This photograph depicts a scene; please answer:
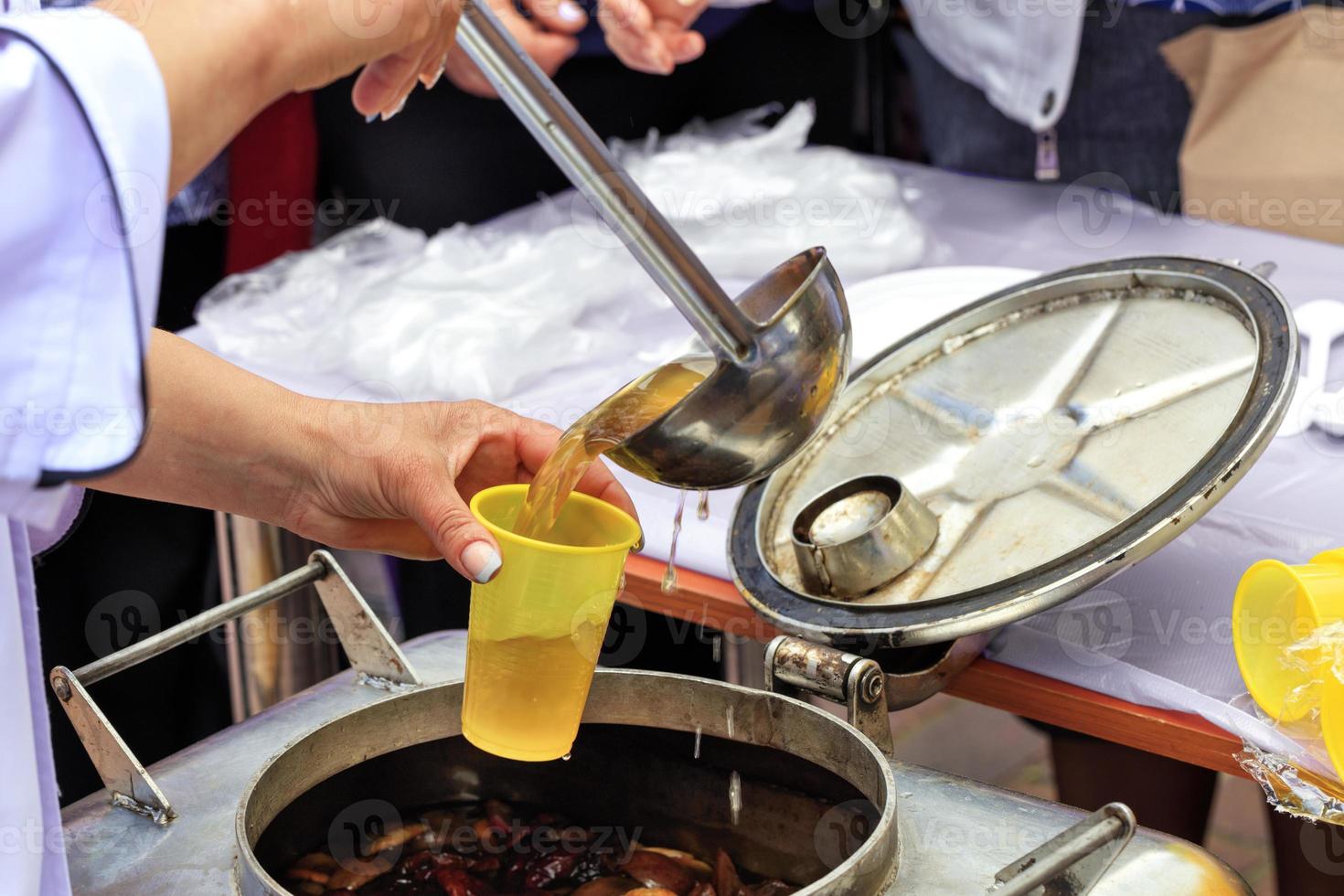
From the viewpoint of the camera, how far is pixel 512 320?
Answer: 5.73ft

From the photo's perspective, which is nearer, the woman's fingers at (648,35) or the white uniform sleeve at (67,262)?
the white uniform sleeve at (67,262)

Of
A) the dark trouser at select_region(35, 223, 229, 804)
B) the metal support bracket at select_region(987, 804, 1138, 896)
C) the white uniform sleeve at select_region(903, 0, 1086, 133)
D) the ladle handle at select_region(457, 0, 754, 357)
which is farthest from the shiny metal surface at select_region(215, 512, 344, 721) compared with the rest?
the white uniform sleeve at select_region(903, 0, 1086, 133)

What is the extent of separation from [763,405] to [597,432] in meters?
0.12

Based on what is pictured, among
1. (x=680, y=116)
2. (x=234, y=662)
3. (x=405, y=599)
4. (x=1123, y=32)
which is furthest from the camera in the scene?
(x=680, y=116)

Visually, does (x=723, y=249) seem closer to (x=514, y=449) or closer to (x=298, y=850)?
(x=514, y=449)

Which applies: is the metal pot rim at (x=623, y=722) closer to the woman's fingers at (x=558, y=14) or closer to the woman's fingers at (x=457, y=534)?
the woman's fingers at (x=457, y=534)

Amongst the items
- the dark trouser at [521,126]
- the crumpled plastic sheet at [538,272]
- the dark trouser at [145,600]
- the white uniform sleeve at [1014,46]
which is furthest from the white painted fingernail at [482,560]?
the white uniform sleeve at [1014,46]

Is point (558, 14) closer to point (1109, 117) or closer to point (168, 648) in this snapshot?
point (1109, 117)

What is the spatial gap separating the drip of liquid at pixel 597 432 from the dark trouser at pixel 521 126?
1.40 m

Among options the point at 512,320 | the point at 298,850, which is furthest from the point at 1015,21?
the point at 298,850

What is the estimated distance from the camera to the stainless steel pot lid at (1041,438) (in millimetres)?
1005

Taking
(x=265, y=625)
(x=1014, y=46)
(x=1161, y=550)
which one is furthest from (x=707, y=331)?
(x=1014, y=46)

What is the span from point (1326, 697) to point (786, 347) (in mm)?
477

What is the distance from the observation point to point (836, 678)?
1.00 m
